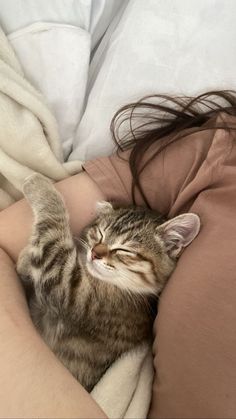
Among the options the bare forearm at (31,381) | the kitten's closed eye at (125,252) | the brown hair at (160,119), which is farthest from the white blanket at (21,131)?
the bare forearm at (31,381)

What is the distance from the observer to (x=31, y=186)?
3.91 ft

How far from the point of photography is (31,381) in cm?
89

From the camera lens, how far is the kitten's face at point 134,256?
1144 mm

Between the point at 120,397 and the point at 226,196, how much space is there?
58cm

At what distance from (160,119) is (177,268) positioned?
18.5 inches

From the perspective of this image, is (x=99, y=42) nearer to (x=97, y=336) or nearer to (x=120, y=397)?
(x=97, y=336)

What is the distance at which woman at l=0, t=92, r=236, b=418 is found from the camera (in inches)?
35.4

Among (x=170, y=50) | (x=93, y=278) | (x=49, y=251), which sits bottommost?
(x=93, y=278)

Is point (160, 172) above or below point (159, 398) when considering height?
above

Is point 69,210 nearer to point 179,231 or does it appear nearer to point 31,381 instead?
point 179,231

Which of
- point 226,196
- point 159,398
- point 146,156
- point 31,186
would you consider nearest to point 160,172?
point 146,156

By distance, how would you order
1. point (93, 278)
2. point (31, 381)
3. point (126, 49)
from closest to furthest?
point (31, 381)
point (93, 278)
point (126, 49)

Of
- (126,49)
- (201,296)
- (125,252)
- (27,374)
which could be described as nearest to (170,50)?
(126,49)

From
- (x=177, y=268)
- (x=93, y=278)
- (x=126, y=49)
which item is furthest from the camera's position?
(x=126, y=49)
